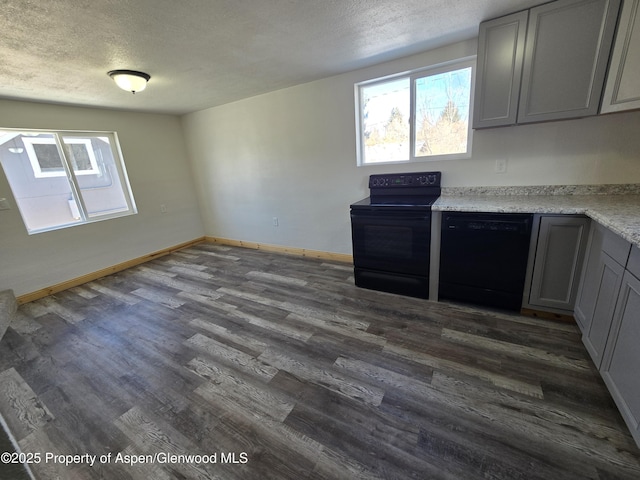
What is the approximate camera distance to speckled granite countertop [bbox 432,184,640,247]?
5.30ft

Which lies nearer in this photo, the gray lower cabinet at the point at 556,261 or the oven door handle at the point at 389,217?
the gray lower cabinet at the point at 556,261

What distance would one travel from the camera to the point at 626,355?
4.46 feet

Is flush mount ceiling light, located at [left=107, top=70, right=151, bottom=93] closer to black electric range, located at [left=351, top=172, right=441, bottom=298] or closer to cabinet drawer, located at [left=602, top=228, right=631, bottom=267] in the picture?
black electric range, located at [left=351, top=172, right=441, bottom=298]

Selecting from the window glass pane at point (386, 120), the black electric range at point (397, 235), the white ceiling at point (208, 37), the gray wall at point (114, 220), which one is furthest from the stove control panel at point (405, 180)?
the gray wall at point (114, 220)

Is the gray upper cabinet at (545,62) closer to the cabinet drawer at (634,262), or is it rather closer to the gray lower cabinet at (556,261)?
the gray lower cabinet at (556,261)

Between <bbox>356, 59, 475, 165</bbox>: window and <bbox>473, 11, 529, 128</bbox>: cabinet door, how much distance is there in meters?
0.38

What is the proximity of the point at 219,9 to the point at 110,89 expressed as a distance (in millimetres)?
2103

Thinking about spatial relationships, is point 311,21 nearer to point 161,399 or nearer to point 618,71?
point 618,71

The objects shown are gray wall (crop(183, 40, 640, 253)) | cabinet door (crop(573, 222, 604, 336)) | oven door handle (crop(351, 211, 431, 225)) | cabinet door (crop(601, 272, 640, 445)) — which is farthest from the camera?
oven door handle (crop(351, 211, 431, 225))

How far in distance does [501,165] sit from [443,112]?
0.78 meters

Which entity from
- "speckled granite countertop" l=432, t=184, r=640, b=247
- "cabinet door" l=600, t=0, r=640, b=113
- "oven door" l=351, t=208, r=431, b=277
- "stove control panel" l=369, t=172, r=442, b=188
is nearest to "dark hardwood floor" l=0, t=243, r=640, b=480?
"oven door" l=351, t=208, r=431, b=277

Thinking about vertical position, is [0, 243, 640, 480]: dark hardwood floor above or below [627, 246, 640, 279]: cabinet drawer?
below

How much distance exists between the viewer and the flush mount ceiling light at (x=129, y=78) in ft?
8.08

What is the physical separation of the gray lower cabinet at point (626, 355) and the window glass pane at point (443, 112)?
180 centimetres
